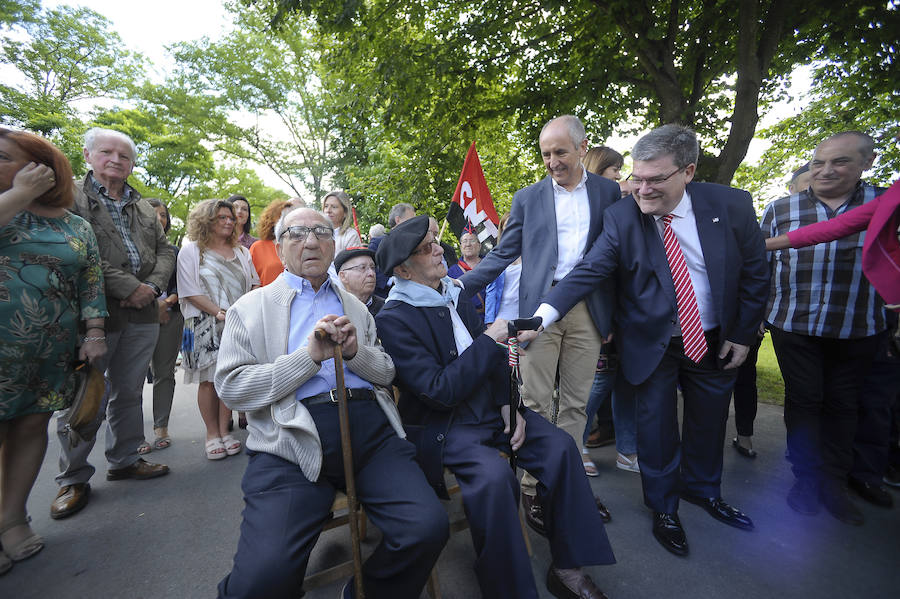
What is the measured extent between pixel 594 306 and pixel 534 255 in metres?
0.54

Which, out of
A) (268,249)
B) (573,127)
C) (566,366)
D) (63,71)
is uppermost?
(63,71)

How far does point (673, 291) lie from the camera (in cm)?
268

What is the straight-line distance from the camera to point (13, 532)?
2525mm

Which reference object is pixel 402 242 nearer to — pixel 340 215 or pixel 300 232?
pixel 300 232

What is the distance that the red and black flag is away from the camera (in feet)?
16.6

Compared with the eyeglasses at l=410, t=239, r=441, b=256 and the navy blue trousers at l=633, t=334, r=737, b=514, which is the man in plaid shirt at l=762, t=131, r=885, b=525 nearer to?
the navy blue trousers at l=633, t=334, r=737, b=514

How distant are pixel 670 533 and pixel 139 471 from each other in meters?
4.02

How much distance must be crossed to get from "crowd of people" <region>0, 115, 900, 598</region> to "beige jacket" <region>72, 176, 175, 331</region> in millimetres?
15

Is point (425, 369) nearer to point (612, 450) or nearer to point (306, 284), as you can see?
point (306, 284)

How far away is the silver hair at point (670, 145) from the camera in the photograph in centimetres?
253

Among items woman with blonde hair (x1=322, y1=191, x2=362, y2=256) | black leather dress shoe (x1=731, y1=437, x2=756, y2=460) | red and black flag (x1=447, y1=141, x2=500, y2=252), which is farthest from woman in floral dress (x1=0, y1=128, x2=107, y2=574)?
black leather dress shoe (x1=731, y1=437, x2=756, y2=460)

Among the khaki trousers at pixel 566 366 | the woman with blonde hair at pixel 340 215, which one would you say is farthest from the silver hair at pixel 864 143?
the woman with blonde hair at pixel 340 215

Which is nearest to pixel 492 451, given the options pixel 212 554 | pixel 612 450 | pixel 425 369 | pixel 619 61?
pixel 425 369

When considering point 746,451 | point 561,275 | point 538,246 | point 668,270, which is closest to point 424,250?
point 538,246
